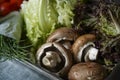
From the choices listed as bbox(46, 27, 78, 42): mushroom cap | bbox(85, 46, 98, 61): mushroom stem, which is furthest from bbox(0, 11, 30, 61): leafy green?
bbox(85, 46, 98, 61): mushroom stem

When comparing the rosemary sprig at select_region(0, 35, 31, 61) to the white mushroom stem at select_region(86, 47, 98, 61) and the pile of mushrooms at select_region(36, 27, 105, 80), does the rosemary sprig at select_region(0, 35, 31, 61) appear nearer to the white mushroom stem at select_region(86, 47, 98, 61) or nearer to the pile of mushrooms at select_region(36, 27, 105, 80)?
the pile of mushrooms at select_region(36, 27, 105, 80)

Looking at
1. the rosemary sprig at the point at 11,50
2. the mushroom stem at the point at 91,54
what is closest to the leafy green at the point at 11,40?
the rosemary sprig at the point at 11,50

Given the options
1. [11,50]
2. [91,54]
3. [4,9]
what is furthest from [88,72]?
[4,9]

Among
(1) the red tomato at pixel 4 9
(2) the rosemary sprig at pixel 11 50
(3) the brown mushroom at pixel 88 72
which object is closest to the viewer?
(3) the brown mushroom at pixel 88 72

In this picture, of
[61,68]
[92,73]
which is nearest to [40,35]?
[61,68]

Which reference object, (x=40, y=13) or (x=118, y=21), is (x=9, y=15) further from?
(x=118, y=21)

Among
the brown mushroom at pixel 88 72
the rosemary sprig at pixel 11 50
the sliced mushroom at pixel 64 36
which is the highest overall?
the sliced mushroom at pixel 64 36

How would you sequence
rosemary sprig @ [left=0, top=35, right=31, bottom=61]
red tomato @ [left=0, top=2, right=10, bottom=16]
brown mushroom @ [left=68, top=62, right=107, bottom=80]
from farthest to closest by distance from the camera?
red tomato @ [left=0, top=2, right=10, bottom=16]
rosemary sprig @ [left=0, top=35, right=31, bottom=61]
brown mushroom @ [left=68, top=62, right=107, bottom=80]

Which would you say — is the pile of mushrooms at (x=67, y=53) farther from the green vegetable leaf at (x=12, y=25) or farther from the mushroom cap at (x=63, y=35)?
the green vegetable leaf at (x=12, y=25)
